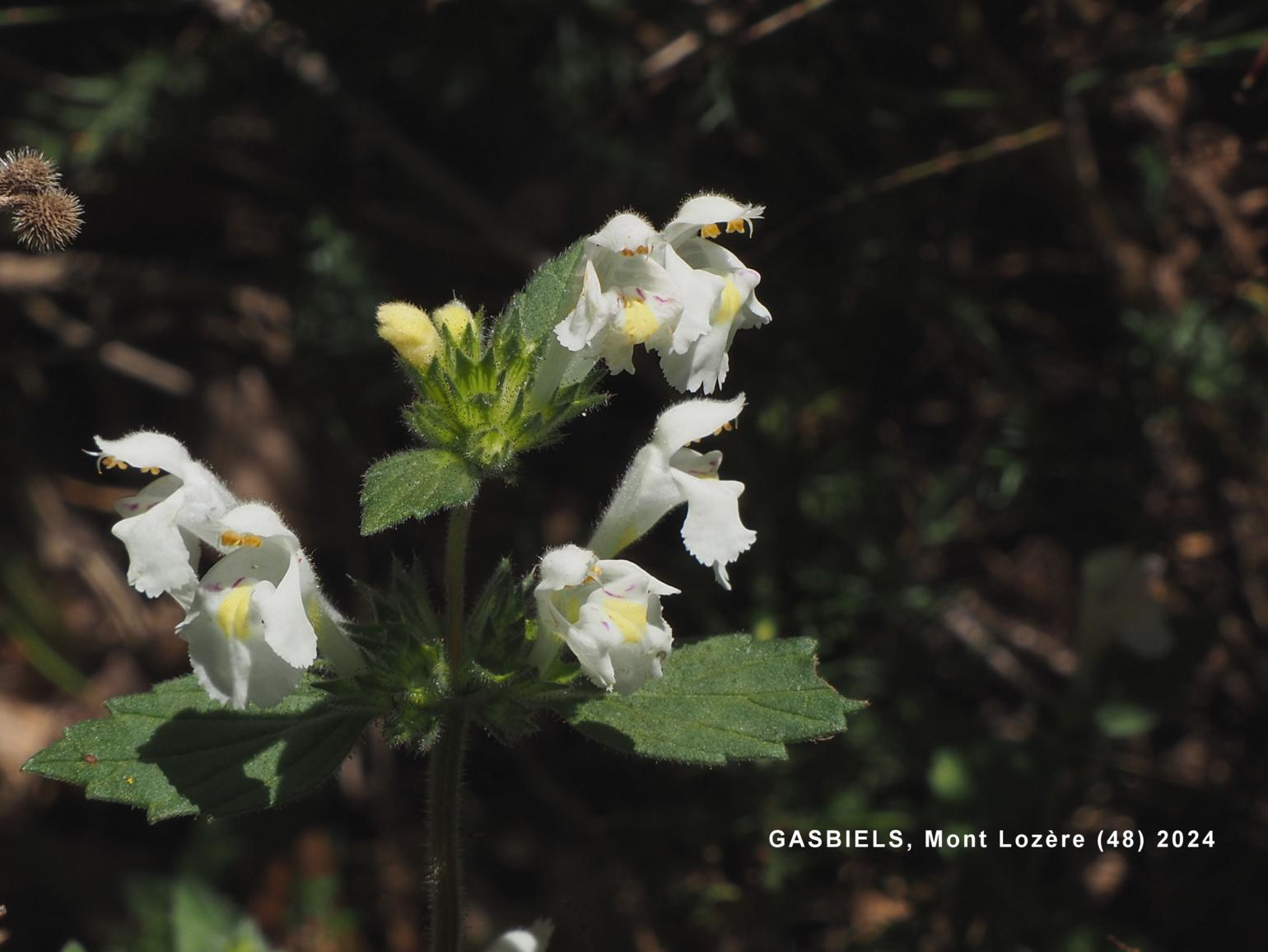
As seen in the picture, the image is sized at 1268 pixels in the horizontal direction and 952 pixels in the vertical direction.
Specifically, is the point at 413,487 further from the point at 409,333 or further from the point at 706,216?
the point at 706,216

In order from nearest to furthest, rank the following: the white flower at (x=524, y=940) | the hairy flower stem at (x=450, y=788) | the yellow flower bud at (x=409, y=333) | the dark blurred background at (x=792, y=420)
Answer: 1. the yellow flower bud at (x=409, y=333)
2. the hairy flower stem at (x=450, y=788)
3. the white flower at (x=524, y=940)
4. the dark blurred background at (x=792, y=420)

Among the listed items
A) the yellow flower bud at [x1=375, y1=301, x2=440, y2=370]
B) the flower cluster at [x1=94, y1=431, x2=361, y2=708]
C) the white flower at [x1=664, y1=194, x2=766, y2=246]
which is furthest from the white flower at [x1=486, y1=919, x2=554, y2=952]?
the white flower at [x1=664, y1=194, x2=766, y2=246]

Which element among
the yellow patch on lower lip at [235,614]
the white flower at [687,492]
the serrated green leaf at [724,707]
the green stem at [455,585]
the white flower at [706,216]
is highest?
the white flower at [706,216]

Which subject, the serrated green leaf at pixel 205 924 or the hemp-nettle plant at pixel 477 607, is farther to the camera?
the serrated green leaf at pixel 205 924

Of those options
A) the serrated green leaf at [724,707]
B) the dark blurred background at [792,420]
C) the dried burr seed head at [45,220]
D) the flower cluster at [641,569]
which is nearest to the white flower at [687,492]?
the flower cluster at [641,569]

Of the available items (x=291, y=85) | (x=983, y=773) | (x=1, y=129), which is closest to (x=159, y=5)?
(x=291, y=85)

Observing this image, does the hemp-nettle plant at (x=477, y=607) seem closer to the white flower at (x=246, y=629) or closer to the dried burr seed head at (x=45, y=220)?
the white flower at (x=246, y=629)

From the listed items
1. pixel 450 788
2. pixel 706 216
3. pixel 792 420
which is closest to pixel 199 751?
pixel 450 788
